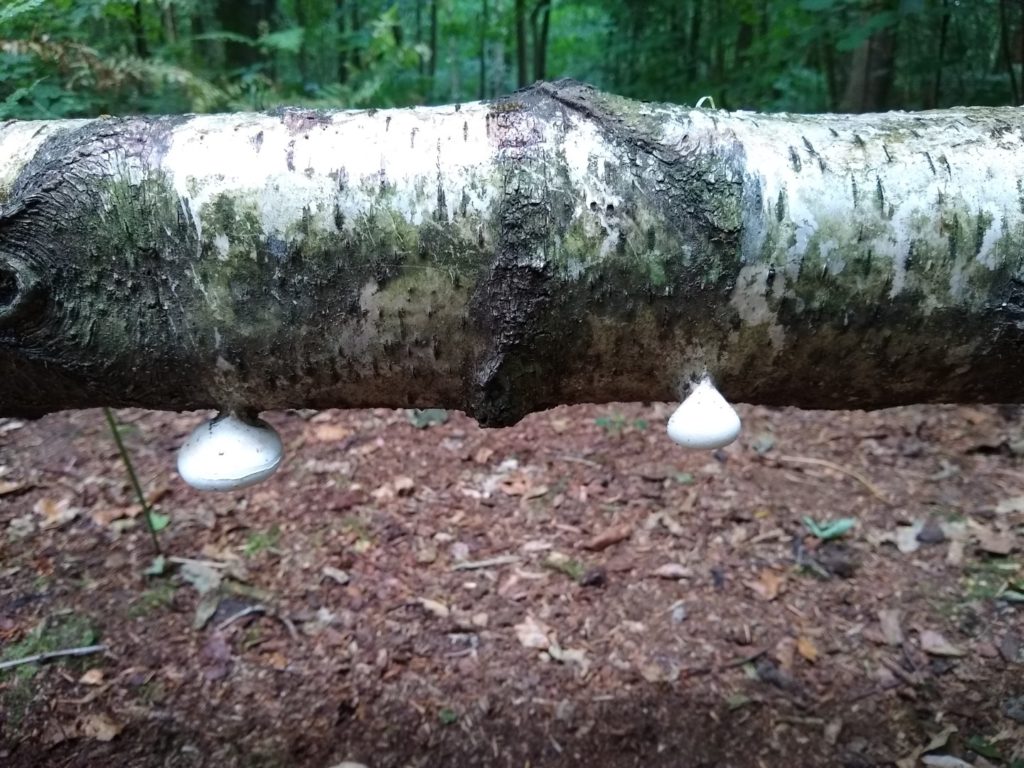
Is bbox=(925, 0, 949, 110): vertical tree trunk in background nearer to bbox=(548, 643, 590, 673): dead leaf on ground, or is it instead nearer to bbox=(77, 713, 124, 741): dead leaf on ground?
bbox=(548, 643, 590, 673): dead leaf on ground

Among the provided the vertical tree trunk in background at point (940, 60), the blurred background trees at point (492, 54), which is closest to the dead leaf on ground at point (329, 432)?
the blurred background trees at point (492, 54)

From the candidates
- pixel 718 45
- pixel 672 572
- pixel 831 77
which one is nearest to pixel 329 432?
pixel 672 572

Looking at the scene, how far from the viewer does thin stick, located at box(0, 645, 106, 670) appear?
2.51 m

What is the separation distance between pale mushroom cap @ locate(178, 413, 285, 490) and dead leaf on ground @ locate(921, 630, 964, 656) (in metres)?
2.43

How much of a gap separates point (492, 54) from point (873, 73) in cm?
473

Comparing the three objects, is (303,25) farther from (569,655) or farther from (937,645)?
(937,645)

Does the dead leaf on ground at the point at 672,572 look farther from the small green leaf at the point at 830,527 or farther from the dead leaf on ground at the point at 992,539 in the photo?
the dead leaf on ground at the point at 992,539

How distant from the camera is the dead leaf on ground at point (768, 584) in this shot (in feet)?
9.56

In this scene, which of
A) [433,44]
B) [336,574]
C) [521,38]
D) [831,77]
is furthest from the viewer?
[433,44]

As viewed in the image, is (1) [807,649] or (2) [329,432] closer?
(1) [807,649]

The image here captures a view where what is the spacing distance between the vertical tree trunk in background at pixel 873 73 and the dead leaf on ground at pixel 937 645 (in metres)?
3.66

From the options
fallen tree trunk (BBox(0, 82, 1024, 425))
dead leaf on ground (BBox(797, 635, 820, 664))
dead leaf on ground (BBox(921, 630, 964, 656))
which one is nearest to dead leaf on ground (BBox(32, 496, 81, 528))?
fallen tree trunk (BBox(0, 82, 1024, 425))

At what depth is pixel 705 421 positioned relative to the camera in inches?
48.1

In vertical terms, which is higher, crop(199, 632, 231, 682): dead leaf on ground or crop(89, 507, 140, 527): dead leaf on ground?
crop(89, 507, 140, 527): dead leaf on ground
